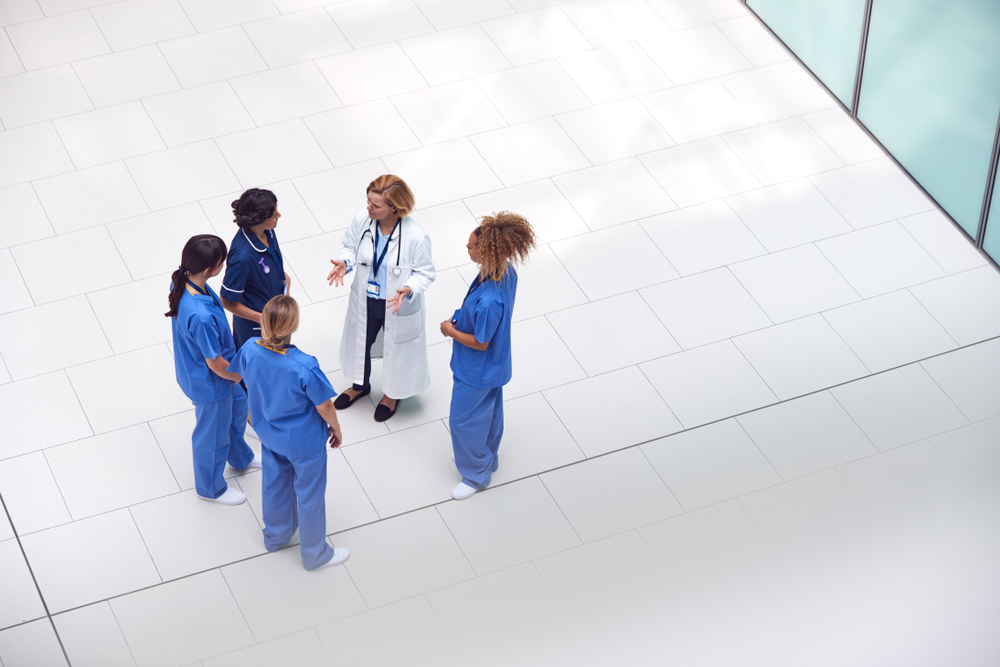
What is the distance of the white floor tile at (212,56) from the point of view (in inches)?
264

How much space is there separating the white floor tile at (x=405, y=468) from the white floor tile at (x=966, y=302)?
2.69 metres

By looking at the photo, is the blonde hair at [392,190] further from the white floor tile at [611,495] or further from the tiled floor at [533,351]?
the white floor tile at [611,495]

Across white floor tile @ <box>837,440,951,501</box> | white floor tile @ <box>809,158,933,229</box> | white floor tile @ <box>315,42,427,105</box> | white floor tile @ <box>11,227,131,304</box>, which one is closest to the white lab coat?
white floor tile @ <box>11,227,131,304</box>

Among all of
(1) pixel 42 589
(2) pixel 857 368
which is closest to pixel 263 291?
(1) pixel 42 589

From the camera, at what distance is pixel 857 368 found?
519cm

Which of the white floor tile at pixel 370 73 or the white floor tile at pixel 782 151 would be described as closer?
the white floor tile at pixel 782 151

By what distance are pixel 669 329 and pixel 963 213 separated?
6.55 ft

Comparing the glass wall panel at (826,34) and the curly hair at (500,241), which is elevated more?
the glass wall panel at (826,34)

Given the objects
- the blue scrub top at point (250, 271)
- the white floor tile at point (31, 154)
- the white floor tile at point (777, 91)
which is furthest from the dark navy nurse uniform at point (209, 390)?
the white floor tile at point (777, 91)

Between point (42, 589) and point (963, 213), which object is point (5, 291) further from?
point (963, 213)

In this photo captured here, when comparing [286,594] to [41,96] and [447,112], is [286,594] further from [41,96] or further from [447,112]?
[41,96]

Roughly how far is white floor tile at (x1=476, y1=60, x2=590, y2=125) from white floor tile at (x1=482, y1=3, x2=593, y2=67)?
0.38ft

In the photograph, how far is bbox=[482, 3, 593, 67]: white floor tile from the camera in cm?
695

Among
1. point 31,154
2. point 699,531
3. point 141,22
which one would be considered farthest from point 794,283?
point 141,22
